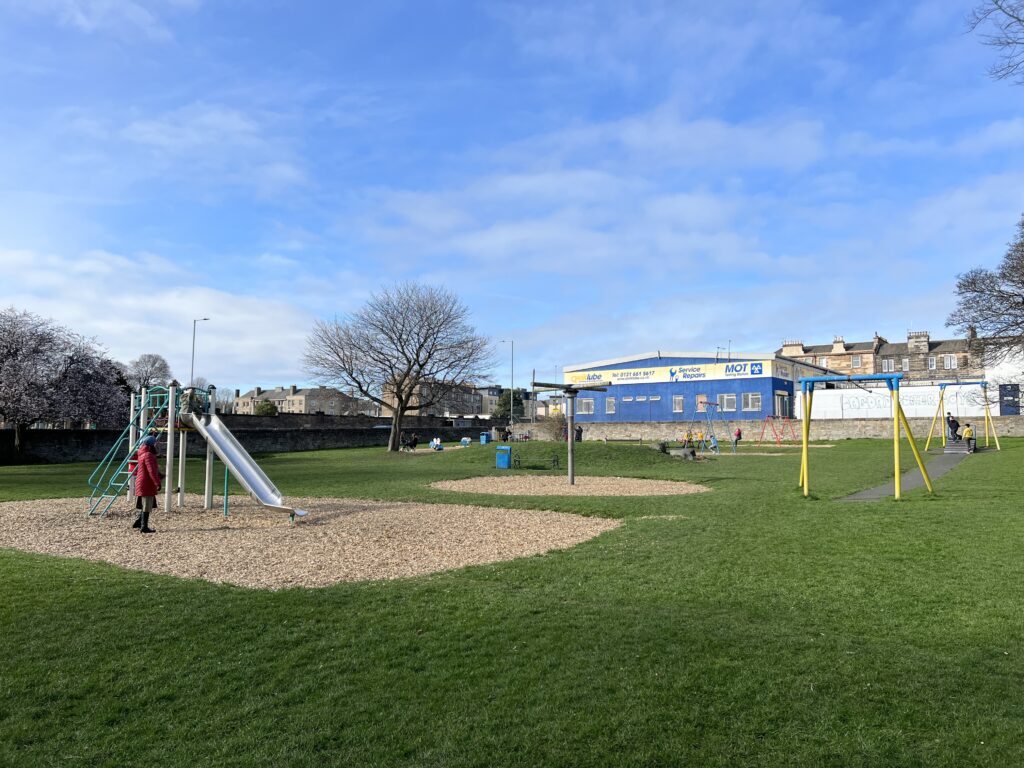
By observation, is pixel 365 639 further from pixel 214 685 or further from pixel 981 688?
pixel 981 688

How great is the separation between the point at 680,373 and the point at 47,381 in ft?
164

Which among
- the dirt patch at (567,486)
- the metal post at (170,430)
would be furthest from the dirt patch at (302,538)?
the dirt patch at (567,486)

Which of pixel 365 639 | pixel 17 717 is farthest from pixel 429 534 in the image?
pixel 17 717

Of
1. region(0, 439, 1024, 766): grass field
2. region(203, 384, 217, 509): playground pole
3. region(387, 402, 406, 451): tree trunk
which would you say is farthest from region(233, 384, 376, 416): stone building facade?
region(0, 439, 1024, 766): grass field

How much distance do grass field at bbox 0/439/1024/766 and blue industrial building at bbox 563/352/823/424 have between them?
54.4 meters

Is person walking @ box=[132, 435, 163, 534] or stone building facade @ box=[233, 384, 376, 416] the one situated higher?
stone building facade @ box=[233, 384, 376, 416]

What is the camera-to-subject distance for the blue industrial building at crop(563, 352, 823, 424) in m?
63.2

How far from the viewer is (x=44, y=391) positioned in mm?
35562

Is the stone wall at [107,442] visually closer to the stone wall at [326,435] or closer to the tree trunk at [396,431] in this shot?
the stone wall at [326,435]

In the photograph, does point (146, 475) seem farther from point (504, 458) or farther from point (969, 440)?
point (969, 440)

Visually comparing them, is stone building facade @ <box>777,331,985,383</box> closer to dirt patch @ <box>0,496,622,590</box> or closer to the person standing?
the person standing

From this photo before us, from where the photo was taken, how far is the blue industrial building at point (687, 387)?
6316 cm

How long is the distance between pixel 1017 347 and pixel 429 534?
110ft

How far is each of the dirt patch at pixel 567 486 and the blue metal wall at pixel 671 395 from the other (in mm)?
41501
